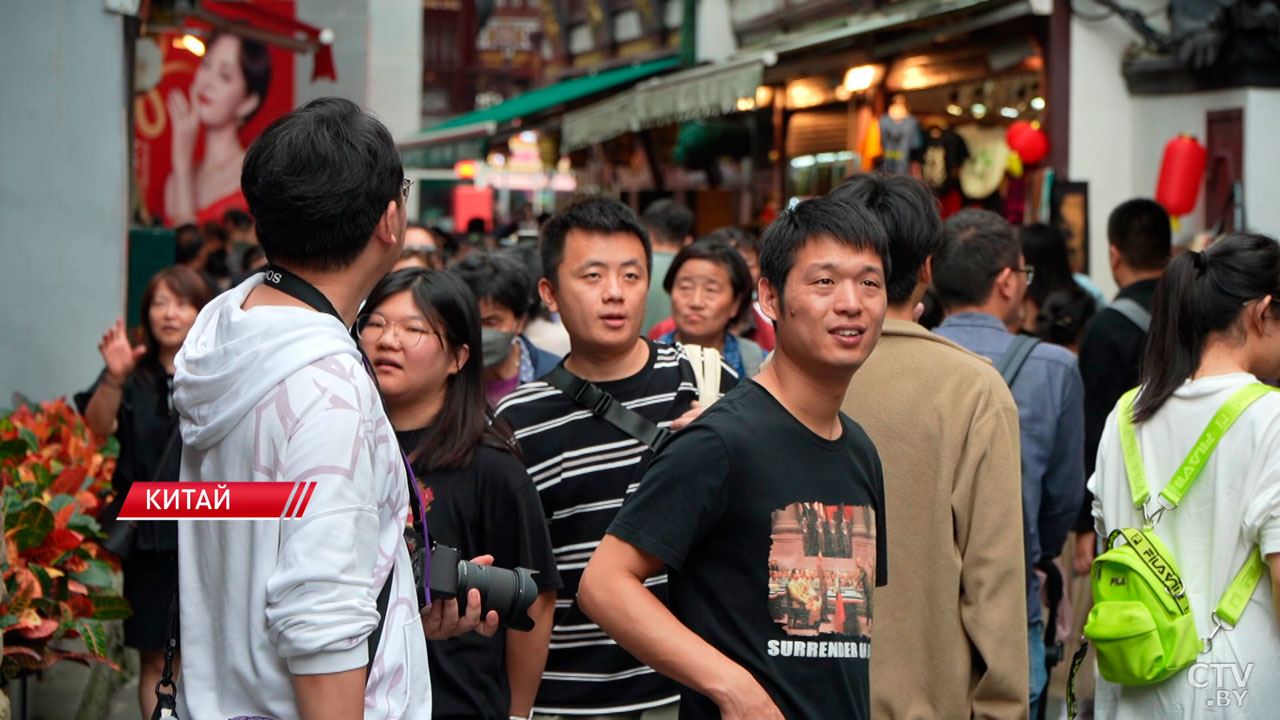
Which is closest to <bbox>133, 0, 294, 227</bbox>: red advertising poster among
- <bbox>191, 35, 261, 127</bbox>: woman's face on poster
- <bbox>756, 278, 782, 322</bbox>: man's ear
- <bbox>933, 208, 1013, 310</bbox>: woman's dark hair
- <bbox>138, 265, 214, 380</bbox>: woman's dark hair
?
<bbox>191, 35, 261, 127</bbox>: woman's face on poster

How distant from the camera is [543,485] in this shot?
424cm

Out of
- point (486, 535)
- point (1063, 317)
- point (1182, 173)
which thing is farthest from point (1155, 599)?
point (1182, 173)

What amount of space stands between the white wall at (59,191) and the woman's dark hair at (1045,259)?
17.4 ft

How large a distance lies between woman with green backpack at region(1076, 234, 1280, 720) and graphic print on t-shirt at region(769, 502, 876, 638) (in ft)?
3.78

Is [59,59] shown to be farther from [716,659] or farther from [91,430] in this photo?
[716,659]

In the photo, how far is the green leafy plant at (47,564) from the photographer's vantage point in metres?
5.01

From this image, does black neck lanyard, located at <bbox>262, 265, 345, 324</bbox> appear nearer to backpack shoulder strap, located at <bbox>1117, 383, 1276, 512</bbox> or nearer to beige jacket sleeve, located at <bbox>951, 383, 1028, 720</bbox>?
beige jacket sleeve, located at <bbox>951, 383, 1028, 720</bbox>

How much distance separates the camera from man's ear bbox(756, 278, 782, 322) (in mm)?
3037

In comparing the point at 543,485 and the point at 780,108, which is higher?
the point at 780,108

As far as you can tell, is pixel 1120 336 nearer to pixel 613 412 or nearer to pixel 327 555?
pixel 613 412

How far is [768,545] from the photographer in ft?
9.09

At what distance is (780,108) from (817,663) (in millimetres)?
15495

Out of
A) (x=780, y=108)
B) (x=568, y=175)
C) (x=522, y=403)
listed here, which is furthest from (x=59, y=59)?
(x=568, y=175)

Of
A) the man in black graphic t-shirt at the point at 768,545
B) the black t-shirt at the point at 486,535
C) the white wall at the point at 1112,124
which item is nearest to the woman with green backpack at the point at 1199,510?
the man in black graphic t-shirt at the point at 768,545
